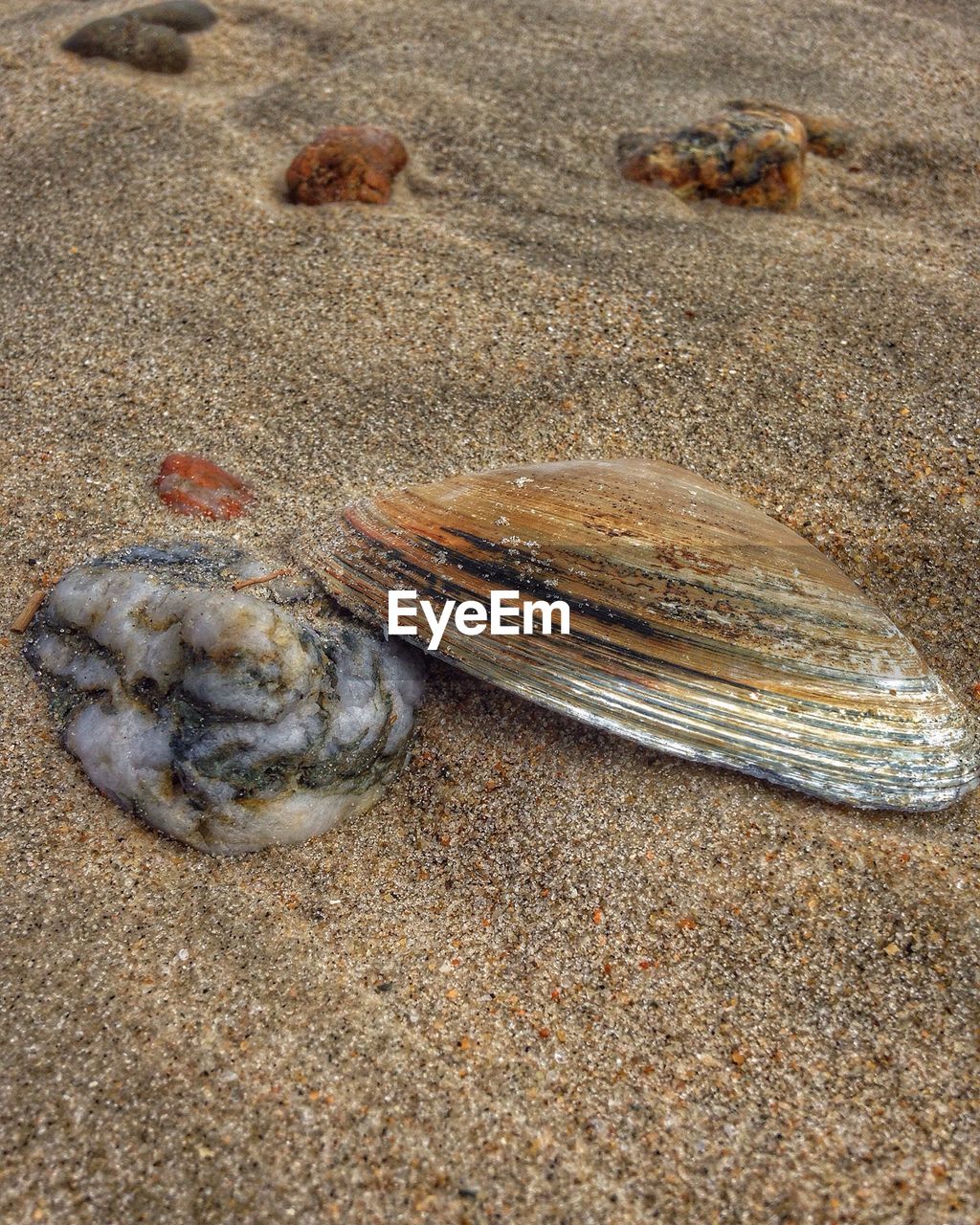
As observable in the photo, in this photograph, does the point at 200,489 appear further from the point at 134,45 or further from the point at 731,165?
the point at 134,45

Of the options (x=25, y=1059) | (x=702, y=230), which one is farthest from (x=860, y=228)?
(x=25, y=1059)

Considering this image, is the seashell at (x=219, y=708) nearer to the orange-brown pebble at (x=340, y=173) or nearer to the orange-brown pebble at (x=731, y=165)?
the orange-brown pebble at (x=340, y=173)

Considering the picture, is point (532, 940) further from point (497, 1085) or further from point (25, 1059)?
point (25, 1059)

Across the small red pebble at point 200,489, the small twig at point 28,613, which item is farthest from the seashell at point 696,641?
the small twig at point 28,613

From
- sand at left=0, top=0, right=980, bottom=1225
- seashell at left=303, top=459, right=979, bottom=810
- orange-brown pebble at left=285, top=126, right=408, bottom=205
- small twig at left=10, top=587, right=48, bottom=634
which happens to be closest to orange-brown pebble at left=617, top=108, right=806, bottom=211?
sand at left=0, top=0, right=980, bottom=1225

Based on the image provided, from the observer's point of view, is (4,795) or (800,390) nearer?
(4,795)

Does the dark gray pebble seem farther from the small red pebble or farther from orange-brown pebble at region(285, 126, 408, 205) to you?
the small red pebble
